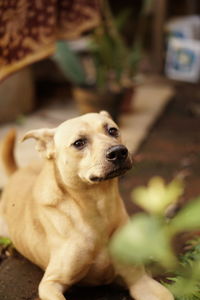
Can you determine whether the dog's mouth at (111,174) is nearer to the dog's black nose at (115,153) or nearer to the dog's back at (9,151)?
the dog's black nose at (115,153)

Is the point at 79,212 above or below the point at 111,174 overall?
below

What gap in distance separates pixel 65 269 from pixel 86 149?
0.56 metres

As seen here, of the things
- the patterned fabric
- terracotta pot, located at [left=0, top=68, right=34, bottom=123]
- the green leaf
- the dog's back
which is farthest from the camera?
terracotta pot, located at [left=0, top=68, right=34, bottom=123]

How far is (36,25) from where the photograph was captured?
3.48m

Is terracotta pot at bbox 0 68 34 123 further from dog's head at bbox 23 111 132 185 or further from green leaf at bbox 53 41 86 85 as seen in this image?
dog's head at bbox 23 111 132 185

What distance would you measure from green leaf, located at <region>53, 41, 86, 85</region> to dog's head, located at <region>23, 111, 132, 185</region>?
91.6 inches

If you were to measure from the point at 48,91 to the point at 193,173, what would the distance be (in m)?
2.35

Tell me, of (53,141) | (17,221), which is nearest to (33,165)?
(17,221)

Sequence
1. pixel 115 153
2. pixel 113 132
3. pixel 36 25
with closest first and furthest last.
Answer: pixel 115 153 < pixel 113 132 < pixel 36 25

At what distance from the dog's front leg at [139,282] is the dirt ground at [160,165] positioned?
121mm

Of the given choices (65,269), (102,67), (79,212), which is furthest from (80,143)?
(102,67)

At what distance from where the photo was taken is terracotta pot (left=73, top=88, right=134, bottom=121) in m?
4.64

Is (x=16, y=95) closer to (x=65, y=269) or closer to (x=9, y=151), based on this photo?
(x=9, y=151)

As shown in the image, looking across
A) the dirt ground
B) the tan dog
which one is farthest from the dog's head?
the dirt ground
